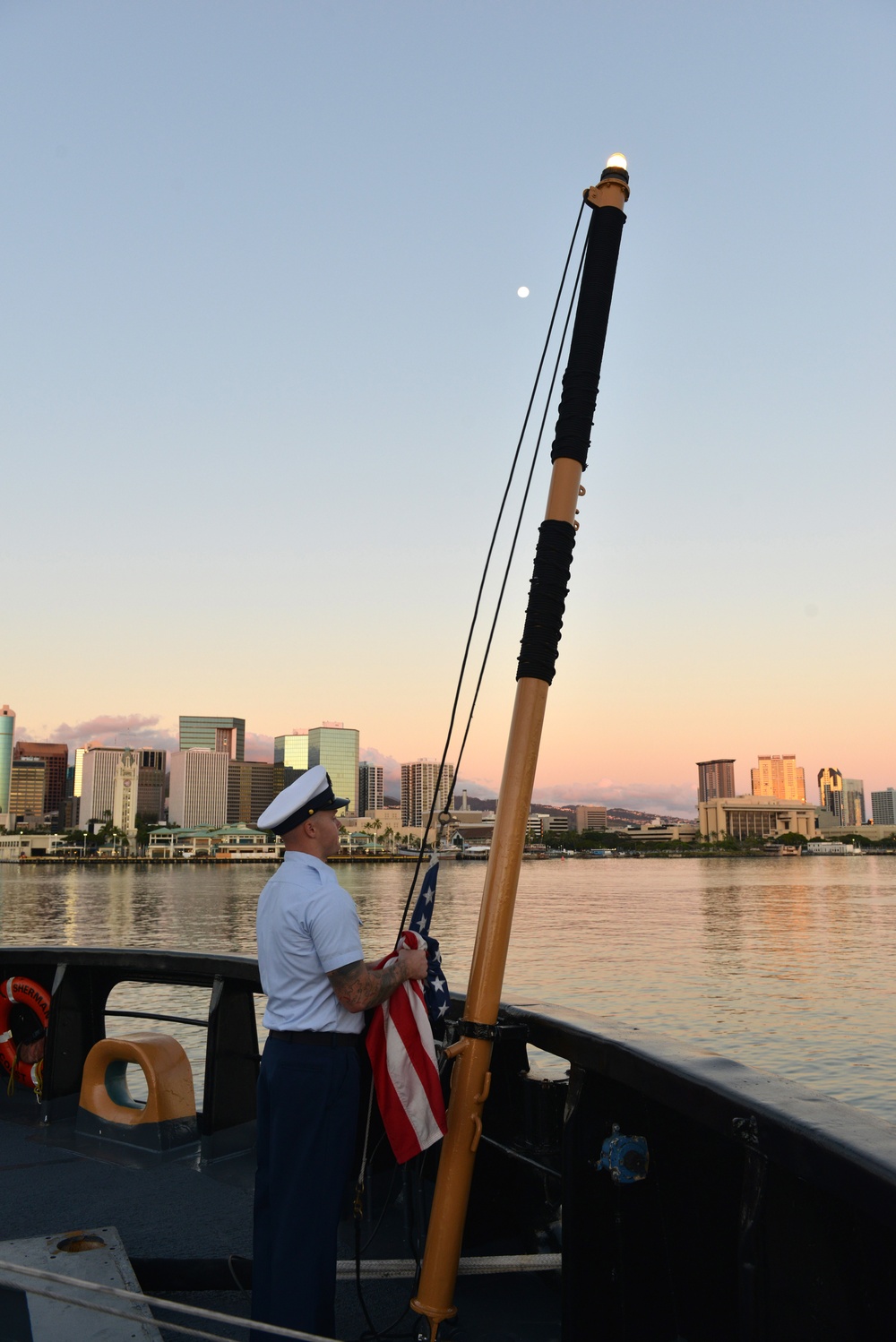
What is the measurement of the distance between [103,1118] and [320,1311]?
326 centimetres

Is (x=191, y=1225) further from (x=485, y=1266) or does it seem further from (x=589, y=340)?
(x=589, y=340)

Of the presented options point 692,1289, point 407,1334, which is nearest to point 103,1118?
point 407,1334

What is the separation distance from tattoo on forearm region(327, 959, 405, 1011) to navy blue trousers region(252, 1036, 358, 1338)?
20 cm

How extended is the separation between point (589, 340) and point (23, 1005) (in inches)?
219

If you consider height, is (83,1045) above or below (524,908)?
above

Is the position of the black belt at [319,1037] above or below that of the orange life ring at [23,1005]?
above

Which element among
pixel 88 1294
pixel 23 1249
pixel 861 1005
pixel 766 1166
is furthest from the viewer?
pixel 861 1005

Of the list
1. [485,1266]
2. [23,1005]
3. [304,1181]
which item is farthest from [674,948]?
[304,1181]

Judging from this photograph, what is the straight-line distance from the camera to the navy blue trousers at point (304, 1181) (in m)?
3.06

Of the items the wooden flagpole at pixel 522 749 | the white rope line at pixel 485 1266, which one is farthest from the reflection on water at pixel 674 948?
the wooden flagpole at pixel 522 749

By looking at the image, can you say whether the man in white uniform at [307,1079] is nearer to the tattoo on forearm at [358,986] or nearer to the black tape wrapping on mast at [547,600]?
the tattoo on forearm at [358,986]

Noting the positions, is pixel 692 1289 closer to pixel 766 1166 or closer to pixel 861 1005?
pixel 766 1166

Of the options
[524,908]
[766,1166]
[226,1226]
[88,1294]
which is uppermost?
[766,1166]

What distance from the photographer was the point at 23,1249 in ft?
11.3
